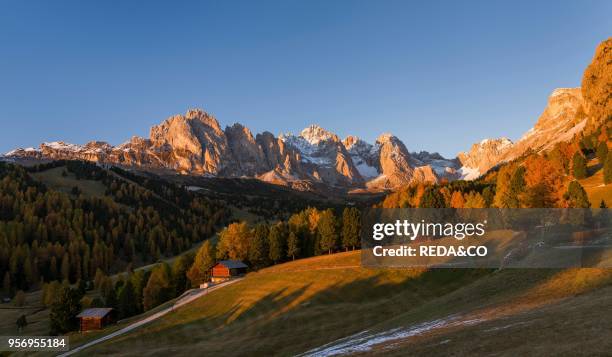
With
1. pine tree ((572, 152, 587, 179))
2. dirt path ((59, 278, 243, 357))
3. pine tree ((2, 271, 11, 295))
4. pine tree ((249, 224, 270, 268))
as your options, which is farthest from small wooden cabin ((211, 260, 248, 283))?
pine tree ((572, 152, 587, 179))

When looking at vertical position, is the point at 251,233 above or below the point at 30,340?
above

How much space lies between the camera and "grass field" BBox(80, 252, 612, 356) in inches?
1147

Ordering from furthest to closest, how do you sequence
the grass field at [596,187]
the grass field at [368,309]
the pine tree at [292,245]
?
the pine tree at [292,245]
the grass field at [596,187]
the grass field at [368,309]

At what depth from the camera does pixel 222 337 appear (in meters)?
58.5

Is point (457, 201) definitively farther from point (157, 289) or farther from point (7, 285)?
point (7, 285)

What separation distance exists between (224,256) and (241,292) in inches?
1626

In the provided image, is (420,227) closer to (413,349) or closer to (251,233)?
(251,233)

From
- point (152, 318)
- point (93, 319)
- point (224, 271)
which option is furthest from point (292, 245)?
point (93, 319)

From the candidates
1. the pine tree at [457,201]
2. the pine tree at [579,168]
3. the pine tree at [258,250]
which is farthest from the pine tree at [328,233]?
the pine tree at [579,168]

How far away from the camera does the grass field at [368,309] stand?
29.1 meters

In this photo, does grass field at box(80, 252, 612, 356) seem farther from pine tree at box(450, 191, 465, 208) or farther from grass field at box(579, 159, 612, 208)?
grass field at box(579, 159, 612, 208)

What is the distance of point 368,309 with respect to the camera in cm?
5750

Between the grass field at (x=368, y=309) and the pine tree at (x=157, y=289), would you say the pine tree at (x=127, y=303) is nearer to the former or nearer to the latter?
the pine tree at (x=157, y=289)

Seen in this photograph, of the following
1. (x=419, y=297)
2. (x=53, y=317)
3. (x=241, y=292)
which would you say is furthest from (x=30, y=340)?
(x=419, y=297)
